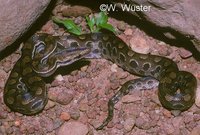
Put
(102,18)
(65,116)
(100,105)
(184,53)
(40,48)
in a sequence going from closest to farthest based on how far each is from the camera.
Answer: (65,116)
(100,105)
(184,53)
(102,18)
(40,48)

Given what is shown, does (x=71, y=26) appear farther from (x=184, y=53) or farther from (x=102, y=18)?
(x=184, y=53)

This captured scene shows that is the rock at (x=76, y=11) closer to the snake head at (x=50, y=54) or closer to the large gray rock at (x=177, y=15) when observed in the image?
the snake head at (x=50, y=54)

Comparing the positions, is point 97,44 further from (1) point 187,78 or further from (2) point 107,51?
(1) point 187,78

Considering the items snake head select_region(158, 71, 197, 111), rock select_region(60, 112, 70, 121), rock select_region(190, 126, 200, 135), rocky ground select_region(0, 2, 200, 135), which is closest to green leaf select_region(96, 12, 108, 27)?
rocky ground select_region(0, 2, 200, 135)

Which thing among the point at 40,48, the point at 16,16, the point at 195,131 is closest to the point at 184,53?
the point at 195,131

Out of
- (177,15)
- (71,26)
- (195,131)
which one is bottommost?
(195,131)

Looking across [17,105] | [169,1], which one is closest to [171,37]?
[169,1]
